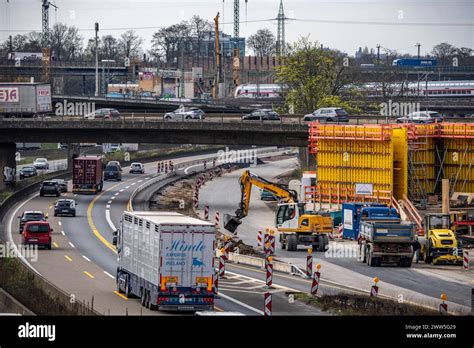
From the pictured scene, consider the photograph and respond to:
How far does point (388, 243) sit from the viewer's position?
181ft

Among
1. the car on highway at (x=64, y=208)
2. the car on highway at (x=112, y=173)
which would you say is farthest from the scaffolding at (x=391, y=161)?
the car on highway at (x=112, y=173)

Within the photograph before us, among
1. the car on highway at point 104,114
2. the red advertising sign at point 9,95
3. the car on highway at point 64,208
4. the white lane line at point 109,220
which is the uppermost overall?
the red advertising sign at point 9,95

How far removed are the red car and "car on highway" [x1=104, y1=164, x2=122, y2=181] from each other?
55.2 metres

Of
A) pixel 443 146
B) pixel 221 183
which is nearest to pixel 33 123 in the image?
pixel 221 183

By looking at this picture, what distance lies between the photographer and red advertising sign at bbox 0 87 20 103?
111131 millimetres

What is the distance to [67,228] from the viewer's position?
73.0 metres

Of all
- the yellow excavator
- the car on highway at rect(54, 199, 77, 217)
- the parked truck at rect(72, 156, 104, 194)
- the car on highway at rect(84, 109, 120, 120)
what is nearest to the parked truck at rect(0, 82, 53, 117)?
the car on highway at rect(84, 109, 120, 120)

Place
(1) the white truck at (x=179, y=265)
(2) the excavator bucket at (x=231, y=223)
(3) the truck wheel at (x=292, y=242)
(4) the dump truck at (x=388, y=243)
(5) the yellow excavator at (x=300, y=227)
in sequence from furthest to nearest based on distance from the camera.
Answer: (2) the excavator bucket at (x=231, y=223) → (3) the truck wheel at (x=292, y=242) → (5) the yellow excavator at (x=300, y=227) → (4) the dump truck at (x=388, y=243) → (1) the white truck at (x=179, y=265)

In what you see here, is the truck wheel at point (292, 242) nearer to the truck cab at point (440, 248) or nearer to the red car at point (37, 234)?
the truck cab at point (440, 248)

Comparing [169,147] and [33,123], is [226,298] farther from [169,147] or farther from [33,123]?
[169,147]

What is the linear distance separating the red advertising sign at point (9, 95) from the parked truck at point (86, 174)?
1676 cm

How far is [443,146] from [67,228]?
27.2 m

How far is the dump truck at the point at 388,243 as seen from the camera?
54.0 m

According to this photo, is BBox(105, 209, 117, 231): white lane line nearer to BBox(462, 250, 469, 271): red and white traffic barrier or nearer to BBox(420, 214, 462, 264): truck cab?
BBox(420, 214, 462, 264): truck cab
